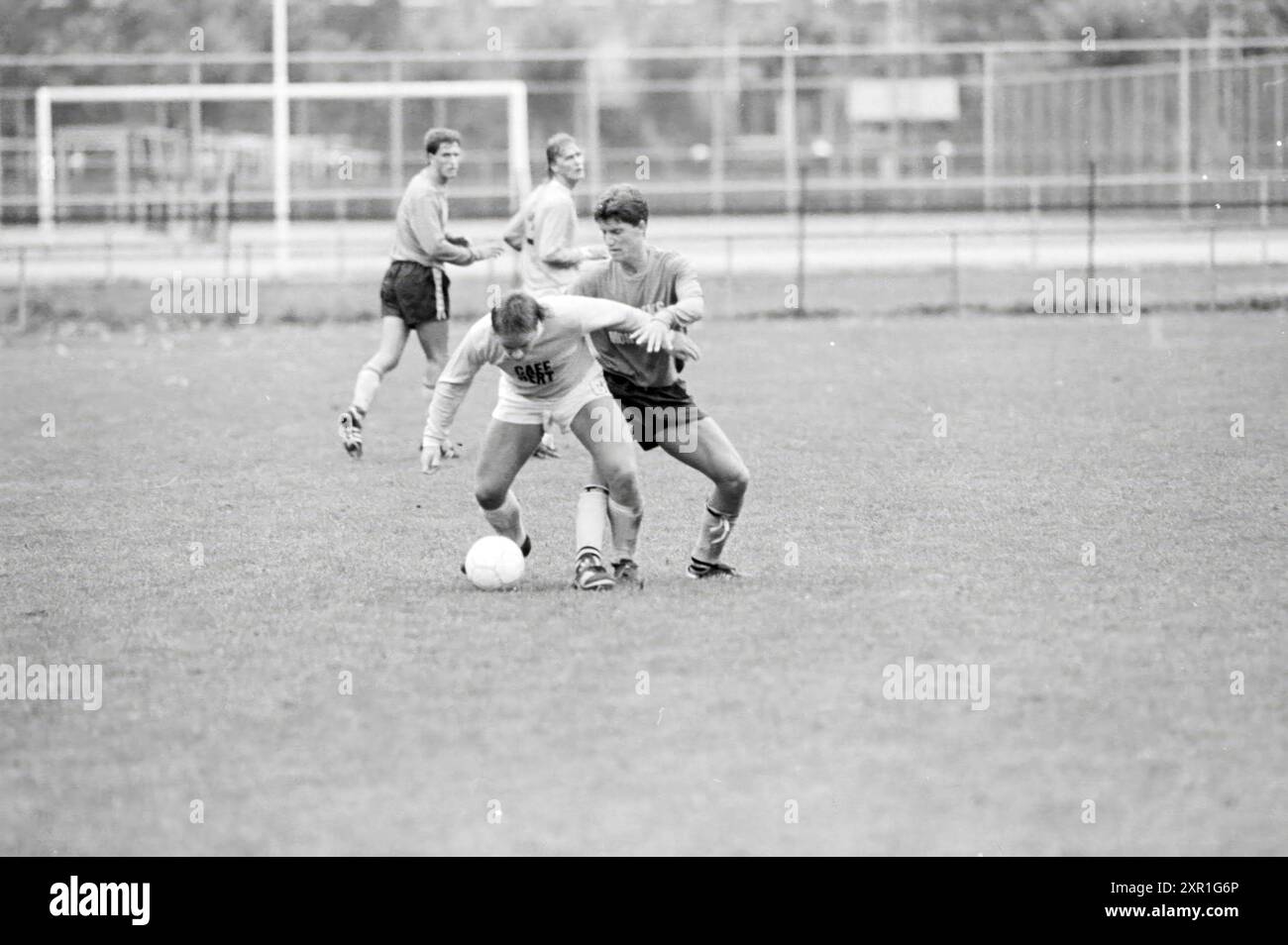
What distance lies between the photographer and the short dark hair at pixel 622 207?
771cm

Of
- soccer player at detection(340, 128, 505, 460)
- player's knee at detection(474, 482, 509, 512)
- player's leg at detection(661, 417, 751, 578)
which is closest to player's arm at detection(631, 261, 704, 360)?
player's leg at detection(661, 417, 751, 578)

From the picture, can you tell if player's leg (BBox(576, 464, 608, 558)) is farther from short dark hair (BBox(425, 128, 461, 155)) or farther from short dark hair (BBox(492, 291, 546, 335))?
short dark hair (BBox(425, 128, 461, 155))

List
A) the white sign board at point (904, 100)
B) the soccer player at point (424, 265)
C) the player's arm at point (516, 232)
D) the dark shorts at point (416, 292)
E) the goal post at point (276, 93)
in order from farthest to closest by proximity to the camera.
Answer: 1. the white sign board at point (904, 100)
2. the goal post at point (276, 93)
3. the player's arm at point (516, 232)
4. the dark shorts at point (416, 292)
5. the soccer player at point (424, 265)

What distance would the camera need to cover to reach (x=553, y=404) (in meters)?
7.97

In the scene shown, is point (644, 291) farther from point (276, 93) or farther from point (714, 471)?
point (276, 93)

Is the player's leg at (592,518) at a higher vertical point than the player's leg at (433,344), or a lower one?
lower

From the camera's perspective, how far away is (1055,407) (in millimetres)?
14141

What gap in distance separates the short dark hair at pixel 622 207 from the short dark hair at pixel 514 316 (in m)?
0.62

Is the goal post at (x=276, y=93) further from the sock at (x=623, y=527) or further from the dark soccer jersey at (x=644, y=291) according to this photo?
the sock at (x=623, y=527)

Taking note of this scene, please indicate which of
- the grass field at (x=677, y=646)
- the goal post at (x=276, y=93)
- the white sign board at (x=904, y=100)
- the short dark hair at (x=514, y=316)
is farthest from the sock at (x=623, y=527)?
the white sign board at (x=904, y=100)

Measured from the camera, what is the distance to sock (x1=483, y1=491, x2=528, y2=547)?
820cm

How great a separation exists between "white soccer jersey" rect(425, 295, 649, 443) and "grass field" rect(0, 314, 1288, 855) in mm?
903

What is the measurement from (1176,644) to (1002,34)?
41716 millimetres

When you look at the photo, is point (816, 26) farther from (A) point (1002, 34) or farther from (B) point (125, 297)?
(B) point (125, 297)
